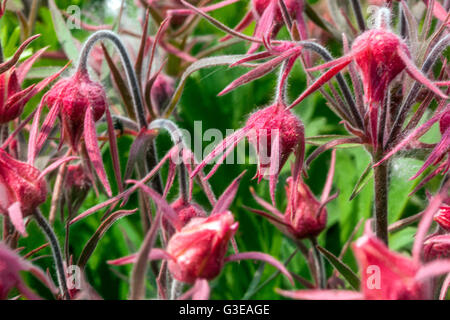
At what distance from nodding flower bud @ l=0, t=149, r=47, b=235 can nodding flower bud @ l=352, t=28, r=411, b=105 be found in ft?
1.32

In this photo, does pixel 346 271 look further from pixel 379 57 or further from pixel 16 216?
pixel 16 216

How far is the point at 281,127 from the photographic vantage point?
0.70m

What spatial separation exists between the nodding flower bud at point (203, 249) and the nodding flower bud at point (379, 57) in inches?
9.6

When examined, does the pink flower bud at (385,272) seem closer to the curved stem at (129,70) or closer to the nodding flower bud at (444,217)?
the nodding flower bud at (444,217)

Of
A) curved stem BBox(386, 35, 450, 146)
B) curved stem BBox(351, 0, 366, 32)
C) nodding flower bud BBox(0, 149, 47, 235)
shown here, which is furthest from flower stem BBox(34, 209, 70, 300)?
curved stem BBox(351, 0, 366, 32)

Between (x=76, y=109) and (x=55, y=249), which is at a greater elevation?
(x=76, y=109)

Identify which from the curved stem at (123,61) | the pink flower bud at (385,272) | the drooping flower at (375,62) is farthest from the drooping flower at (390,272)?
the curved stem at (123,61)

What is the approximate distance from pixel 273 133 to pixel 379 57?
0.15 meters

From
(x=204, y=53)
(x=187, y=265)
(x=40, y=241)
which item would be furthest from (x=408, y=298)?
(x=204, y=53)

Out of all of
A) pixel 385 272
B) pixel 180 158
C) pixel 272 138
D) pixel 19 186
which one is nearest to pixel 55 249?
pixel 19 186

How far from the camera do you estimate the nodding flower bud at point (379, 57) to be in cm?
63

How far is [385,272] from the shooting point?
462 mm

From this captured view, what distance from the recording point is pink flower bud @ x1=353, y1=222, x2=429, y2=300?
0.45 m
